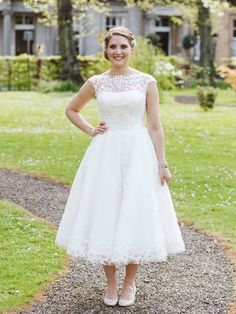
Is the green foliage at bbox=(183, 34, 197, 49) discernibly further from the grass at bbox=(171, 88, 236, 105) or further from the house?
the grass at bbox=(171, 88, 236, 105)

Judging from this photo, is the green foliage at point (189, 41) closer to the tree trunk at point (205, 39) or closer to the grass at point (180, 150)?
the tree trunk at point (205, 39)

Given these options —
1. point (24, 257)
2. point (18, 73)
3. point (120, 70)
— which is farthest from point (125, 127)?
point (18, 73)

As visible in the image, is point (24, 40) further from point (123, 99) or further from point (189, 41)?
point (123, 99)

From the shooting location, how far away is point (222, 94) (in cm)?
3769

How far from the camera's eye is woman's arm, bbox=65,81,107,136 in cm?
673

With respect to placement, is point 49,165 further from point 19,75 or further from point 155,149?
point 19,75

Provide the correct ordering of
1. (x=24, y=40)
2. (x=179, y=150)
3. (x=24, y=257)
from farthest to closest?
1. (x=24, y=40)
2. (x=179, y=150)
3. (x=24, y=257)

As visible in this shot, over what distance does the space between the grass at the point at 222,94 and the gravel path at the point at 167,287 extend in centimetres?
2437

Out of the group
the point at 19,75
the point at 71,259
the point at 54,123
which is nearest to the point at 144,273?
the point at 71,259

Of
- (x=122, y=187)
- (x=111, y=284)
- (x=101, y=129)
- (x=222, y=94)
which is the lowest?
(x=222, y=94)

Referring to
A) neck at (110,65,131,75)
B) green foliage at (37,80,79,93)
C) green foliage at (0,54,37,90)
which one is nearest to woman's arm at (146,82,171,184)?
neck at (110,65,131,75)

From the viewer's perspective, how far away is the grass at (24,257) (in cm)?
702

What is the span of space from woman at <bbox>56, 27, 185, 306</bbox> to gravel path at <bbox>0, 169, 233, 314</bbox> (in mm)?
258

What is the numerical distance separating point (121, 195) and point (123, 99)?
776mm
